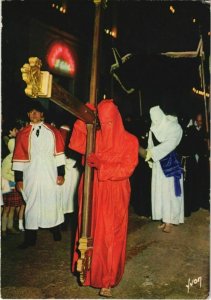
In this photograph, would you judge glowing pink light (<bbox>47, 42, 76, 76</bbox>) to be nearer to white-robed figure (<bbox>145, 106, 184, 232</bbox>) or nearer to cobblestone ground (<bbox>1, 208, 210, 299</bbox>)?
white-robed figure (<bbox>145, 106, 184, 232</bbox>)

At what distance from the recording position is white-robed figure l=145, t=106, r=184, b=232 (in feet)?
20.4

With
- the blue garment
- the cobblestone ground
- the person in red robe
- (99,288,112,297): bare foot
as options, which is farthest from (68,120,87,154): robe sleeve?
the blue garment

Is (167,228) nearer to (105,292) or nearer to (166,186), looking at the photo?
(166,186)

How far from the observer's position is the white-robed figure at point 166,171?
6.22 m

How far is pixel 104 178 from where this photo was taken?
336cm

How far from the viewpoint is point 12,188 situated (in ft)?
19.1

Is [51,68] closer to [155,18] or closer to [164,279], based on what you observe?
[155,18]

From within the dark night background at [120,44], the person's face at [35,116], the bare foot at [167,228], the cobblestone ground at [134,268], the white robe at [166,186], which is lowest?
the cobblestone ground at [134,268]

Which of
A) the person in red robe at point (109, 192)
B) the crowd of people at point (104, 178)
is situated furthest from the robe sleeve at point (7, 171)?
the person in red robe at point (109, 192)

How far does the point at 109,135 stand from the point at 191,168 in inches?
185

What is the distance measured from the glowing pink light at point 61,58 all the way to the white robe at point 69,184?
7.32m

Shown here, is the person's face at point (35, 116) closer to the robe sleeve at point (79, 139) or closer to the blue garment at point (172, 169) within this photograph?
the robe sleeve at point (79, 139)

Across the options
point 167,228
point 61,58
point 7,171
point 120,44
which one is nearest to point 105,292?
point 167,228

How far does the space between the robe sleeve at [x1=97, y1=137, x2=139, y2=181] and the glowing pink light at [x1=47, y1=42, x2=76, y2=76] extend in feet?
31.7
